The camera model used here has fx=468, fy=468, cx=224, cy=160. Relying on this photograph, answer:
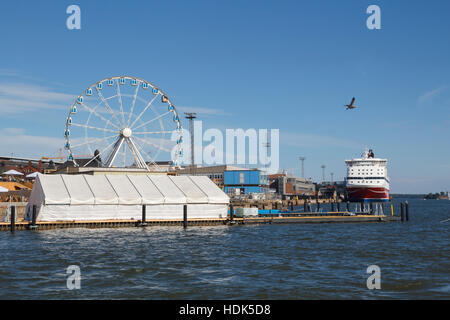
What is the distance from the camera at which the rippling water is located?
813 inches

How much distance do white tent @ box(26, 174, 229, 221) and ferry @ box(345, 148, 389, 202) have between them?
332 ft

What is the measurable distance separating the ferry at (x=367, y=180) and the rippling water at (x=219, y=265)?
108 metres

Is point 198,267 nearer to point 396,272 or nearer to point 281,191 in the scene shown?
point 396,272

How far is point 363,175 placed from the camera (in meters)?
154

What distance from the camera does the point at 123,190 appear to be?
5359 centimetres

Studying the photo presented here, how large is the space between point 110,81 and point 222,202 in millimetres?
25853

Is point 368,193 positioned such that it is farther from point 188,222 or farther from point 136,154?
point 188,222

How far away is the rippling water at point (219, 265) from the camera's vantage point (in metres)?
20.7

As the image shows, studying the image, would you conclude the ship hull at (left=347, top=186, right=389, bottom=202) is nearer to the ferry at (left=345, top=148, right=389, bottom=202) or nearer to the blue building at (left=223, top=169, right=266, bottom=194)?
the ferry at (left=345, top=148, right=389, bottom=202)

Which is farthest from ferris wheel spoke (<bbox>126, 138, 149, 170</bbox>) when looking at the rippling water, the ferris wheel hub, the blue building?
the blue building

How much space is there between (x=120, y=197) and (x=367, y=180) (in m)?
116

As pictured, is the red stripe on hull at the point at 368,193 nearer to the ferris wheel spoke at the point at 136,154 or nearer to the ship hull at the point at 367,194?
the ship hull at the point at 367,194

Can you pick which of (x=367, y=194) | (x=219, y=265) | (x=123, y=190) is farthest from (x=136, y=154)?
(x=367, y=194)

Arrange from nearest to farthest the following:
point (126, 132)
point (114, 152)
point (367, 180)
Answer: point (114, 152) → point (126, 132) → point (367, 180)
